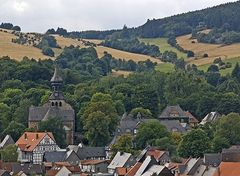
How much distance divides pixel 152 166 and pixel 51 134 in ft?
84.5

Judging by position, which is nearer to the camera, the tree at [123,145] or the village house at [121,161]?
the village house at [121,161]

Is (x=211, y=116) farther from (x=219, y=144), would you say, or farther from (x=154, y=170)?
(x=154, y=170)

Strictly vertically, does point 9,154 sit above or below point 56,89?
below

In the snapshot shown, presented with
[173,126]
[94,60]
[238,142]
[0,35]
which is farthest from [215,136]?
[0,35]

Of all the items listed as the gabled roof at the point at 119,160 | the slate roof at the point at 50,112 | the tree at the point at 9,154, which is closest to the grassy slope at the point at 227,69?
the slate roof at the point at 50,112

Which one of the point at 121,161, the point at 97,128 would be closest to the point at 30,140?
the point at 97,128

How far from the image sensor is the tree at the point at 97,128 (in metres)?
104

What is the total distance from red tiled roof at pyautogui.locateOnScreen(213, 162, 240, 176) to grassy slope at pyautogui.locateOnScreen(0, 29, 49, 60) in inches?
3995

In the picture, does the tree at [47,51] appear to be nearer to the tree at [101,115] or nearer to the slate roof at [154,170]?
the tree at [101,115]

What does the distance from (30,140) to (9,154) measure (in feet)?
19.3

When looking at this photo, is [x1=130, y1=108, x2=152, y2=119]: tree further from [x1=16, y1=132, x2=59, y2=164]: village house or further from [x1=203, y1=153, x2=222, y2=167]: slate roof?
[x1=203, y1=153, x2=222, y2=167]: slate roof

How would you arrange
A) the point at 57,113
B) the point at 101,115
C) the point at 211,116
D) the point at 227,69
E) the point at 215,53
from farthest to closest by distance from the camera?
1. the point at 215,53
2. the point at 227,69
3. the point at 211,116
4. the point at 57,113
5. the point at 101,115

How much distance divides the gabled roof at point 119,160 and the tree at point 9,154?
1239 cm

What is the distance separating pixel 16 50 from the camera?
180625 mm
